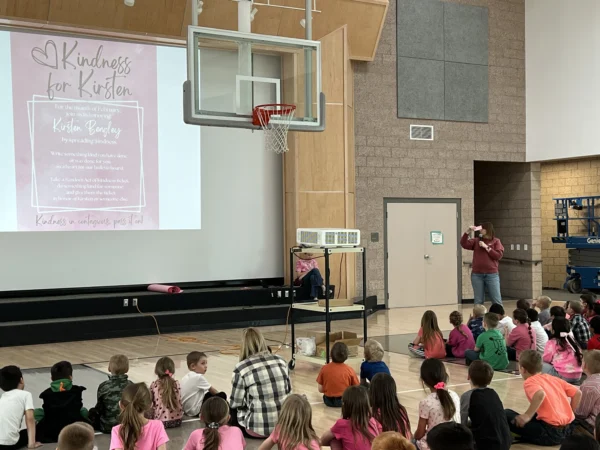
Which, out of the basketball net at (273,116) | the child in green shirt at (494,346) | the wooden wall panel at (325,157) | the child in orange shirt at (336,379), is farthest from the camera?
the wooden wall panel at (325,157)

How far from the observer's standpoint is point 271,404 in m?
5.11

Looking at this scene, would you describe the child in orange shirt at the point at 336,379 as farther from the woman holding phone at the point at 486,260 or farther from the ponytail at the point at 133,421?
the woman holding phone at the point at 486,260

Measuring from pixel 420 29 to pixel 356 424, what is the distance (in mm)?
11636

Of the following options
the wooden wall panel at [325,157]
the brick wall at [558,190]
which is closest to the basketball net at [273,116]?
the wooden wall panel at [325,157]

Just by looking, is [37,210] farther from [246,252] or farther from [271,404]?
[271,404]

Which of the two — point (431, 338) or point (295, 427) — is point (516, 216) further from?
point (295, 427)

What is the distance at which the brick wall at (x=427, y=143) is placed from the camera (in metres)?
13.9

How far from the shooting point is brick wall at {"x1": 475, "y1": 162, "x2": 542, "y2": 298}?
15594mm

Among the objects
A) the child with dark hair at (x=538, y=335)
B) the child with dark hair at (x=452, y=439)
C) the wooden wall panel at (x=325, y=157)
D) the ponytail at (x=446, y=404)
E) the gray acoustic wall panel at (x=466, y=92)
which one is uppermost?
the gray acoustic wall panel at (x=466, y=92)

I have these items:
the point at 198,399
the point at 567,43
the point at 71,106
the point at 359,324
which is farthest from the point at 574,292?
the point at 198,399

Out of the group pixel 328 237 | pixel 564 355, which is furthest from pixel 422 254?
pixel 564 355

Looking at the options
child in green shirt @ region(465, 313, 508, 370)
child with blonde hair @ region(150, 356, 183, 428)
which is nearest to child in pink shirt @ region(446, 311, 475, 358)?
child in green shirt @ region(465, 313, 508, 370)

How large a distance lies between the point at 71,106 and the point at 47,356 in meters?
3.86

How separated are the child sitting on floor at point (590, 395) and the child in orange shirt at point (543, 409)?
0.17 feet
